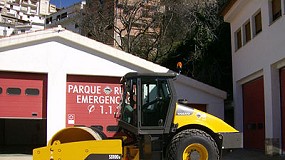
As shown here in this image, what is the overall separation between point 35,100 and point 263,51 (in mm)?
9416

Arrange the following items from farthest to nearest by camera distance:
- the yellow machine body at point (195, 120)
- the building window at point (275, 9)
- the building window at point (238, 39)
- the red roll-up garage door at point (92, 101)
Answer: the building window at point (238, 39) < the red roll-up garage door at point (92, 101) < the building window at point (275, 9) < the yellow machine body at point (195, 120)

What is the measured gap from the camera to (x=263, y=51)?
16094 millimetres

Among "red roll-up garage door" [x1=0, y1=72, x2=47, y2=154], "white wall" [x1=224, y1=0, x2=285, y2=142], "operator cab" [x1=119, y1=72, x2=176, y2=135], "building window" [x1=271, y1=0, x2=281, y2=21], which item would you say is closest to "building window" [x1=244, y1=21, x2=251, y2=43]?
"white wall" [x1=224, y1=0, x2=285, y2=142]

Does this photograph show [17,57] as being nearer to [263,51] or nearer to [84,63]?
[84,63]

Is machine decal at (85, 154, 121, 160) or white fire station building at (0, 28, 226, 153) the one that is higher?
white fire station building at (0, 28, 226, 153)

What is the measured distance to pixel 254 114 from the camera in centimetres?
1772

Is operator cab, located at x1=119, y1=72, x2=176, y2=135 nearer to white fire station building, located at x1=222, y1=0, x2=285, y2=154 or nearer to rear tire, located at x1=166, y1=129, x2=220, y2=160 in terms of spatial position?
rear tire, located at x1=166, y1=129, x2=220, y2=160

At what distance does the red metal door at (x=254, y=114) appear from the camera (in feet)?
55.3

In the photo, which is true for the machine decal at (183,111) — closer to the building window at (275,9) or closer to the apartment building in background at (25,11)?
the building window at (275,9)

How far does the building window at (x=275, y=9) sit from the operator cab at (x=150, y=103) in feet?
23.2

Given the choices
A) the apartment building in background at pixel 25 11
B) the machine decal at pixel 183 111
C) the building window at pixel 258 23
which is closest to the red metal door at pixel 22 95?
the building window at pixel 258 23

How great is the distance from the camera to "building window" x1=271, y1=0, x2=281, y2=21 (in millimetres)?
14962

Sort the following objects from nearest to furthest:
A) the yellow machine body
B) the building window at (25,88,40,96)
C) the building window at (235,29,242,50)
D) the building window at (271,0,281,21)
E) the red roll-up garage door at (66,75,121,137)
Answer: the yellow machine body < the building window at (271,0,281,21) < the building window at (25,88,40,96) < the red roll-up garage door at (66,75,121,137) < the building window at (235,29,242,50)

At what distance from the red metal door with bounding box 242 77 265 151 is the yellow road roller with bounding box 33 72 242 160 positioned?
24.1 ft
